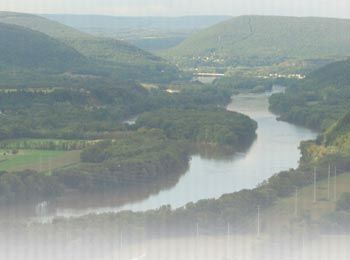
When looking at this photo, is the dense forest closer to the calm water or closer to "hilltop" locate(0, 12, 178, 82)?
the calm water

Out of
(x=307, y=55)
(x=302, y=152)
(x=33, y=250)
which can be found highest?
(x=33, y=250)

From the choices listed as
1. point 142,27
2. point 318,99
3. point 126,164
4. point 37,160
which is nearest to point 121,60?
point 318,99

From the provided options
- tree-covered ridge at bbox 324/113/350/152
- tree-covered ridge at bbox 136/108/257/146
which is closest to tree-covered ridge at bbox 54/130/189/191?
tree-covered ridge at bbox 136/108/257/146

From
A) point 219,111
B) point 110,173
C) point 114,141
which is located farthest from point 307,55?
point 110,173

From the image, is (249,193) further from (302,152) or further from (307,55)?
(307,55)

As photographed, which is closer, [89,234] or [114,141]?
[89,234]

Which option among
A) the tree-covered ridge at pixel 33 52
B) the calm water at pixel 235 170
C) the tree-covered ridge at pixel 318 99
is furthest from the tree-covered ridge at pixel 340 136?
the tree-covered ridge at pixel 33 52

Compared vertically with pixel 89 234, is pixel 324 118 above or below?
below

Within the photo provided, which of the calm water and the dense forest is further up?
the calm water
